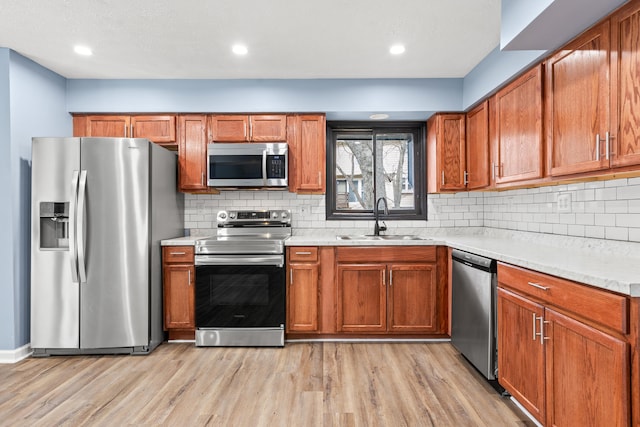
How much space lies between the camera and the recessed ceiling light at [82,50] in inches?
110

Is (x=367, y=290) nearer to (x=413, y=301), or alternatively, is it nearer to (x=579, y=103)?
(x=413, y=301)

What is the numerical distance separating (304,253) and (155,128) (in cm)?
196

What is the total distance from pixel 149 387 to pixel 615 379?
Result: 2.63 meters

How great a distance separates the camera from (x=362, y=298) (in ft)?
10.7

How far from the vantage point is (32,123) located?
10.0 feet

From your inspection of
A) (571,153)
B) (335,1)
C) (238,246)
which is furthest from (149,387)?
(571,153)

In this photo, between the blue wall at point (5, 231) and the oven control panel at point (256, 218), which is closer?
the blue wall at point (5, 231)

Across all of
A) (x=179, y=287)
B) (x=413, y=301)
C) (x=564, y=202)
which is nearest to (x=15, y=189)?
(x=179, y=287)

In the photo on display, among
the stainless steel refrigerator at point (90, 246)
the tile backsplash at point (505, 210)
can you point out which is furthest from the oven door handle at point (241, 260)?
the tile backsplash at point (505, 210)

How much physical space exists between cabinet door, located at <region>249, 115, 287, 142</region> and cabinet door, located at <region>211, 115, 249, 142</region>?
7 cm

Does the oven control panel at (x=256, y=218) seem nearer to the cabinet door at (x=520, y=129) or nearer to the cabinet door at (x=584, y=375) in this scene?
the cabinet door at (x=520, y=129)

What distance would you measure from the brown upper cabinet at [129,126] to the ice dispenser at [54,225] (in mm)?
937

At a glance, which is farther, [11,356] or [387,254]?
[387,254]

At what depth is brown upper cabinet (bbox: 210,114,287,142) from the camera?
3521 millimetres
